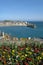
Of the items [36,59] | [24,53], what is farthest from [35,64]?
[24,53]

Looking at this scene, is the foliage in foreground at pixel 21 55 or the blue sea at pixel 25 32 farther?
the blue sea at pixel 25 32

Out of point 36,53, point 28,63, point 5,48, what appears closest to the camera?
point 28,63

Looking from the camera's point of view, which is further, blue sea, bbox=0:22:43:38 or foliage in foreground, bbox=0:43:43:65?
blue sea, bbox=0:22:43:38

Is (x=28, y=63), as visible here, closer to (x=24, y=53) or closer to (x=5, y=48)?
(x=24, y=53)

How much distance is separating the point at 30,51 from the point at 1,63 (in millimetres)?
1076

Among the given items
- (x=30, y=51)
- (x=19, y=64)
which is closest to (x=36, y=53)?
(x=30, y=51)

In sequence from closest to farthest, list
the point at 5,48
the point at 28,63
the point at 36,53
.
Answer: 1. the point at 28,63
2. the point at 36,53
3. the point at 5,48

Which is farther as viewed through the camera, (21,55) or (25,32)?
(25,32)

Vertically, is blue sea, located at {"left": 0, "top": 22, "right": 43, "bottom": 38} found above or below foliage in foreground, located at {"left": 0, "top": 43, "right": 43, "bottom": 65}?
below

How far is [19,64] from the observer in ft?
21.9

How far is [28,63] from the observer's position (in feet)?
21.9

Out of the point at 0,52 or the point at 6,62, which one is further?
the point at 0,52

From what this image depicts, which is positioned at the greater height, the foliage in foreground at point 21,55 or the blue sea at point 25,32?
the foliage in foreground at point 21,55

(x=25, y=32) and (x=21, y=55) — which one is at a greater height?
(x=21, y=55)
